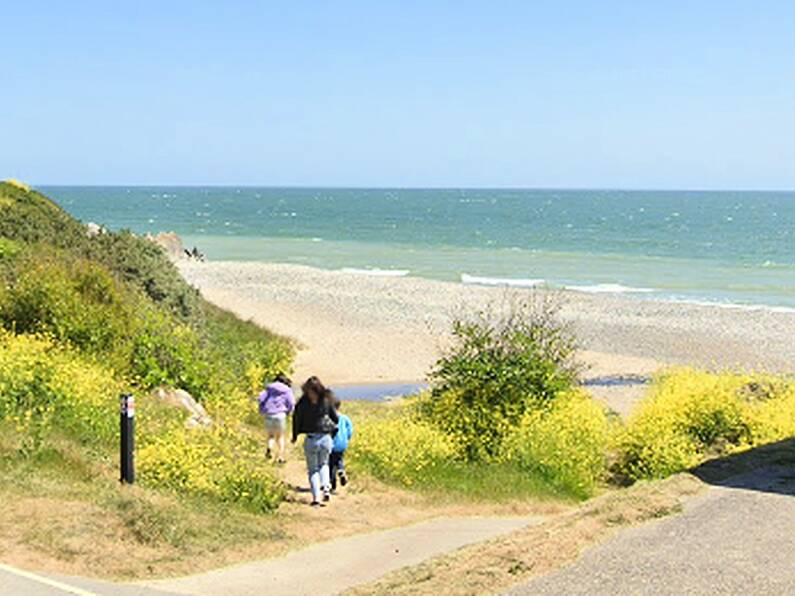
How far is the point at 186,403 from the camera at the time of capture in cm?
1741

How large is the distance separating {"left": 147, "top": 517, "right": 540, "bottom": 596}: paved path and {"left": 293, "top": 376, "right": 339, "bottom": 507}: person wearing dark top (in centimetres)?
137

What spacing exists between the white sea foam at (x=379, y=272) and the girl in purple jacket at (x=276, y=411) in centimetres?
5462

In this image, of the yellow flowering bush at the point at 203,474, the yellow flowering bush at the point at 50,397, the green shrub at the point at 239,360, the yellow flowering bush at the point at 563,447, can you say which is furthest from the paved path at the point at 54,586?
the green shrub at the point at 239,360

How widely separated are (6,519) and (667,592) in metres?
6.05

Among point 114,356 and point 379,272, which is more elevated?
point 114,356

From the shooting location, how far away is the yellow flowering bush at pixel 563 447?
51.3 feet

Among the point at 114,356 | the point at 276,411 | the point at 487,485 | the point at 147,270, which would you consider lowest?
the point at 487,485

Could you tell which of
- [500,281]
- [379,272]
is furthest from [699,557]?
[379,272]

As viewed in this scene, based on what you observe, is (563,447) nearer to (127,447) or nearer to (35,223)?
(127,447)

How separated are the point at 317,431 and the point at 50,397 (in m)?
3.40

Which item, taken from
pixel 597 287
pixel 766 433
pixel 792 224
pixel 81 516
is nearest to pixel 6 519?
pixel 81 516

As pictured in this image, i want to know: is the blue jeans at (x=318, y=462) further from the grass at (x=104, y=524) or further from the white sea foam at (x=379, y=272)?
the white sea foam at (x=379, y=272)

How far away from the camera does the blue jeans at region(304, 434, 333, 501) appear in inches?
524

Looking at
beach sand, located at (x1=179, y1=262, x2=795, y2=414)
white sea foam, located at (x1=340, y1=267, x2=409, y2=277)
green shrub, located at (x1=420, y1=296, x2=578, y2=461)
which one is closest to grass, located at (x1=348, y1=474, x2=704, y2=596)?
green shrub, located at (x1=420, y1=296, x2=578, y2=461)
